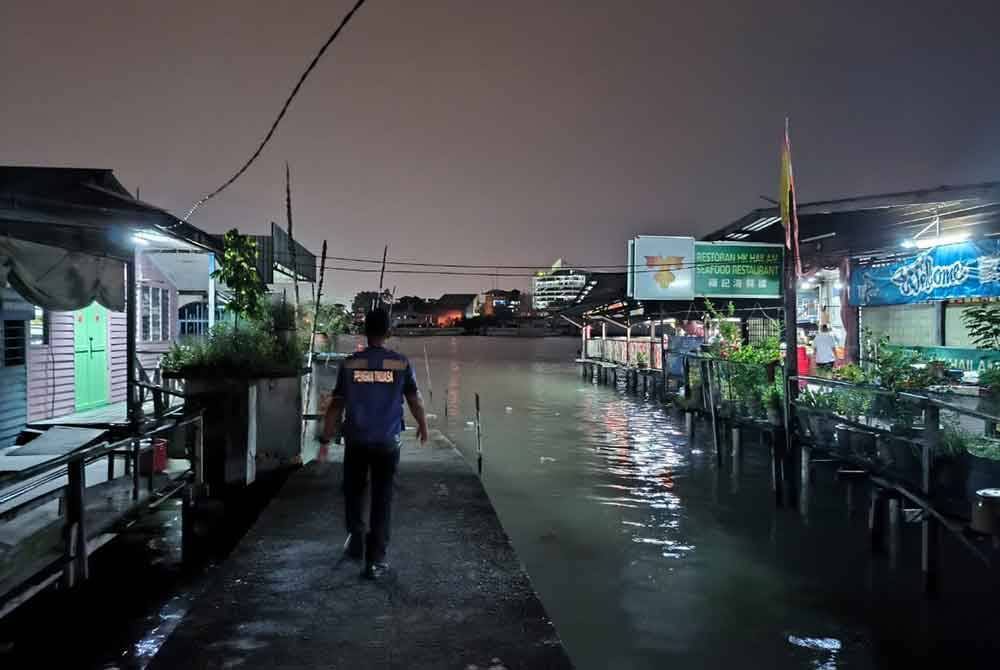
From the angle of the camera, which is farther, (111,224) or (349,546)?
(111,224)

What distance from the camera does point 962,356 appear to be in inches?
574

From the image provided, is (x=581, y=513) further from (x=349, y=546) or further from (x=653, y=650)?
(x=349, y=546)

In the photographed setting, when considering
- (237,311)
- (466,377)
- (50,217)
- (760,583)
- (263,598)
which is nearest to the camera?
(263,598)

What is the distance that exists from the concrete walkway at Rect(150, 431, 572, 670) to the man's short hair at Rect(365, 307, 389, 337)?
1.76m

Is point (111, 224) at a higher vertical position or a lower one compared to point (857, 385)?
higher

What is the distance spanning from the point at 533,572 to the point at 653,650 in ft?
6.52

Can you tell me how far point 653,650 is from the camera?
17.9 feet

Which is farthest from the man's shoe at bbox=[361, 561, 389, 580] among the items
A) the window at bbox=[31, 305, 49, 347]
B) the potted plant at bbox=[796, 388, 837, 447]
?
the window at bbox=[31, 305, 49, 347]

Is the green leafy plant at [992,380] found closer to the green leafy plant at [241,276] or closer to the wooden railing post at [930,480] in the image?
the wooden railing post at [930,480]

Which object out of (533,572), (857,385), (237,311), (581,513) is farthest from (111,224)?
(857,385)

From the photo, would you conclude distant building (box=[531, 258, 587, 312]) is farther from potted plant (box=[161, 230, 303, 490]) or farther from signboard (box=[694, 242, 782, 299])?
potted plant (box=[161, 230, 303, 490])

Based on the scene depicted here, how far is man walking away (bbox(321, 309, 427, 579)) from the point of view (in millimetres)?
4930

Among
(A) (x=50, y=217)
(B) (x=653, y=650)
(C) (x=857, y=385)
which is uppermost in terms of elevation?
(A) (x=50, y=217)

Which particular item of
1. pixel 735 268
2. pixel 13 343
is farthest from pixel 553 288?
pixel 13 343
